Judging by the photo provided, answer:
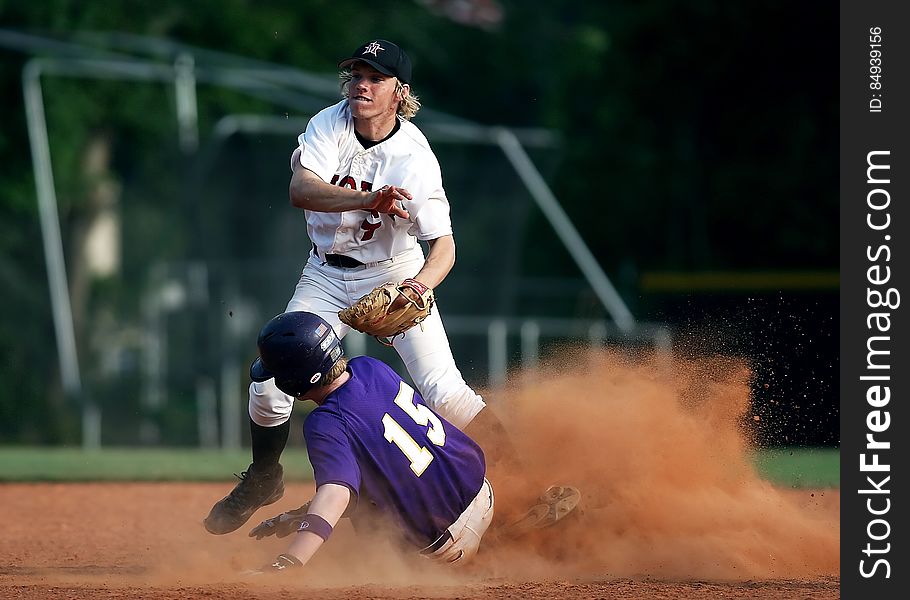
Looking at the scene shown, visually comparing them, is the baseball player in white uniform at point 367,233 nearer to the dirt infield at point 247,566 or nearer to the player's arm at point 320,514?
the dirt infield at point 247,566

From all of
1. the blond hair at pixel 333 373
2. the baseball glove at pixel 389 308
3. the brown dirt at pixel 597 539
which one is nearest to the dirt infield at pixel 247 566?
the brown dirt at pixel 597 539

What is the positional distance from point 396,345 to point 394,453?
1158mm

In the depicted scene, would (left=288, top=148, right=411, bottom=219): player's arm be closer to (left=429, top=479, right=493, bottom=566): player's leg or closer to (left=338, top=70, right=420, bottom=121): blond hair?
(left=338, top=70, right=420, bottom=121): blond hair

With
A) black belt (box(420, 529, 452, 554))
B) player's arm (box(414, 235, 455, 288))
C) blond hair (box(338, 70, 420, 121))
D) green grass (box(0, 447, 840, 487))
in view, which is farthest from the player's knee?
green grass (box(0, 447, 840, 487))

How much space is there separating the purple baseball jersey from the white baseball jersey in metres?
0.98

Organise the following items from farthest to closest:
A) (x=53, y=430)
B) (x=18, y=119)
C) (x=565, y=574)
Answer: (x=18, y=119) < (x=53, y=430) < (x=565, y=574)

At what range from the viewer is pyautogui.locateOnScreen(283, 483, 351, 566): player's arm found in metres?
4.71

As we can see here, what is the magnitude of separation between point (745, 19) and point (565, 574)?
1698 centimetres

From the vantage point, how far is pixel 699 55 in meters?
22.4

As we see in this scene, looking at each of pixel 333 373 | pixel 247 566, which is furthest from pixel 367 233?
pixel 247 566

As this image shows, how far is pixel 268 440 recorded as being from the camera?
20.6ft

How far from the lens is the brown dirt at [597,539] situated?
5.30 meters
